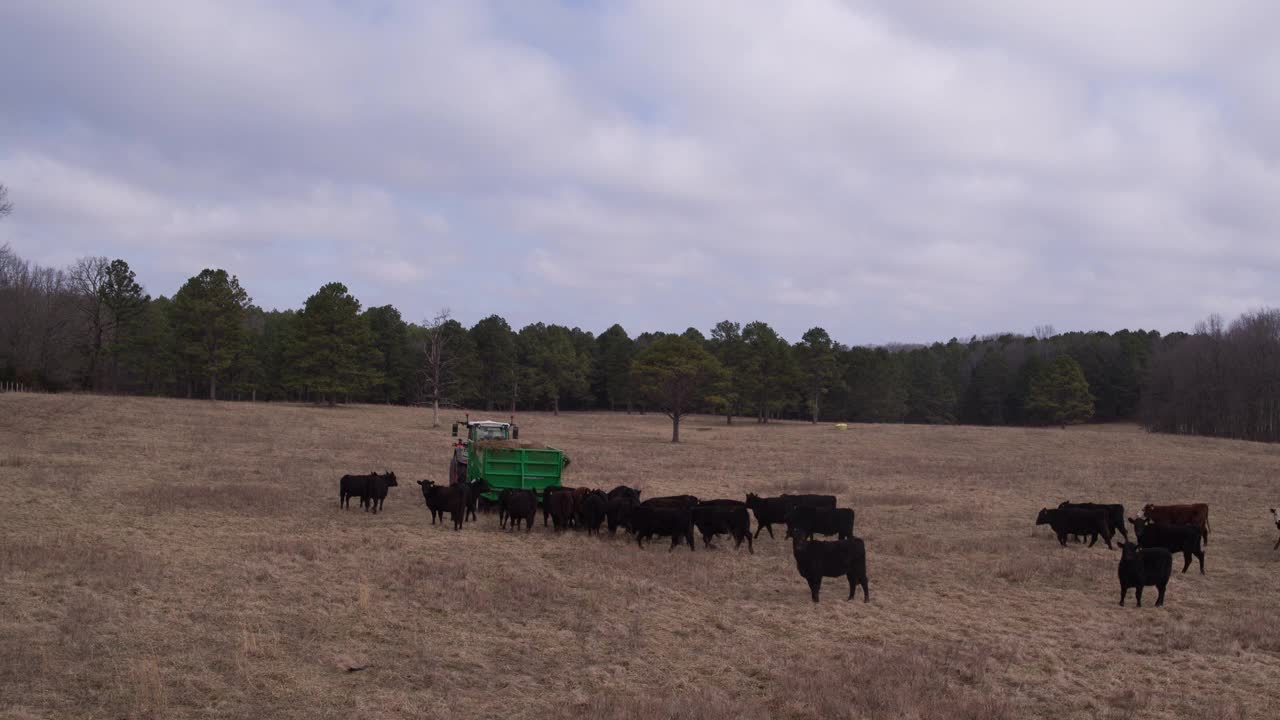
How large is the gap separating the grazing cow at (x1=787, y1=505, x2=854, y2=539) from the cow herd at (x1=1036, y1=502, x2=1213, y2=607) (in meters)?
5.19

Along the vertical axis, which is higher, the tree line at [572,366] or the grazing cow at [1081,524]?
the tree line at [572,366]

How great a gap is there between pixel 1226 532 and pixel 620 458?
26422 mm

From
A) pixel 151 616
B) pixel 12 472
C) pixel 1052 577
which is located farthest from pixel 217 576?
pixel 12 472

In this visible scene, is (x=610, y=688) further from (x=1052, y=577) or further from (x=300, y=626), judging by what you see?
(x=1052, y=577)

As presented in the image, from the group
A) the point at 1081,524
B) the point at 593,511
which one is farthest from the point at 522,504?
the point at 1081,524

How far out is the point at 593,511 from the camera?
19.5 metres

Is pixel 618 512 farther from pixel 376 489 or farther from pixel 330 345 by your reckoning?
pixel 330 345

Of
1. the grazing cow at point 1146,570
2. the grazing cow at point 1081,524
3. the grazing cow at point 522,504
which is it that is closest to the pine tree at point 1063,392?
the grazing cow at point 1081,524

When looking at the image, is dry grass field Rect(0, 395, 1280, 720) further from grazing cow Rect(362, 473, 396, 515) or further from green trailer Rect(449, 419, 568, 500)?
green trailer Rect(449, 419, 568, 500)

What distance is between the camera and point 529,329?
9531cm

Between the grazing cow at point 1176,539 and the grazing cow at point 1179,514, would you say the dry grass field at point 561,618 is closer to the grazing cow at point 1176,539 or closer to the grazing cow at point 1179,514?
the grazing cow at point 1176,539

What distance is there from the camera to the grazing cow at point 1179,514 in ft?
62.2

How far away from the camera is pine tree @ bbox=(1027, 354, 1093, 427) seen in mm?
83875

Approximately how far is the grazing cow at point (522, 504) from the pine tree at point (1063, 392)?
7760cm
